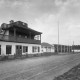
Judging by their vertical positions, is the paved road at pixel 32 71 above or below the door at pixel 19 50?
below

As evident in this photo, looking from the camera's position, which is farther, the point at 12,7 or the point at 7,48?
the point at 7,48

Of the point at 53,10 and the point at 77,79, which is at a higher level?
the point at 53,10

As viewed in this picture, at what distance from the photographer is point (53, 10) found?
22.5 meters

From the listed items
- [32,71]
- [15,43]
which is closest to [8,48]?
[15,43]

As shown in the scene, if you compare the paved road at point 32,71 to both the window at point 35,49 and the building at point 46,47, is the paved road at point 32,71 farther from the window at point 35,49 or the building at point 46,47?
the building at point 46,47

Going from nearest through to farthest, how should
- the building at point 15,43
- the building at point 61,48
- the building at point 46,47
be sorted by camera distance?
1. the building at point 15,43
2. the building at point 46,47
3. the building at point 61,48

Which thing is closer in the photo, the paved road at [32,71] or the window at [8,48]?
the paved road at [32,71]

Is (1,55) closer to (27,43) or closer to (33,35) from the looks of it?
(27,43)

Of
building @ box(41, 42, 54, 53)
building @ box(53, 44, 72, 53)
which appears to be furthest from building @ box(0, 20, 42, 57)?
building @ box(53, 44, 72, 53)

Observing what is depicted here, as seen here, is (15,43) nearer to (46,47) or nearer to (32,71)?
(32,71)

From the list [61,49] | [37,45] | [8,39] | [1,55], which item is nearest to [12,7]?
[8,39]

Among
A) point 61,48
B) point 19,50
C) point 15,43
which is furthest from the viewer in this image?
point 61,48

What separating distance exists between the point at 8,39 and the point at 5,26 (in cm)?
692

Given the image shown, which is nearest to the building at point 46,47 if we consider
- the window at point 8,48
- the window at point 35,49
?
the window at point 35,49
